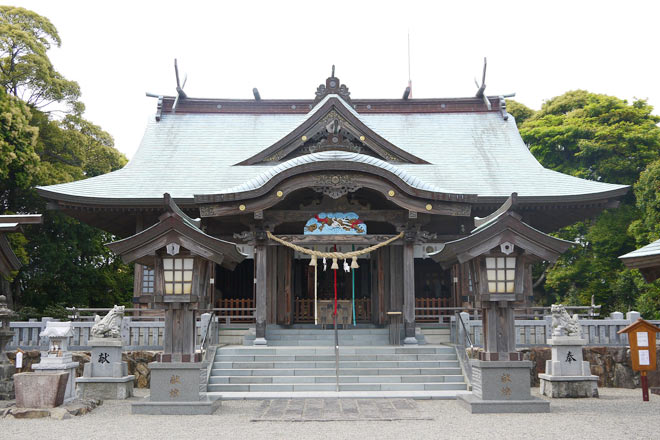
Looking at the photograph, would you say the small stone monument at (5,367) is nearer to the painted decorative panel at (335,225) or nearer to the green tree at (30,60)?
the painted decorative panel at (335,225)

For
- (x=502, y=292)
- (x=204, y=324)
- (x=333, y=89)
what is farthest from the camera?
(x=333, y=89)

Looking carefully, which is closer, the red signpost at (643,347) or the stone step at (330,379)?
the red signpost at (643,347)

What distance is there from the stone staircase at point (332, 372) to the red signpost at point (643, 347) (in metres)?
3.23

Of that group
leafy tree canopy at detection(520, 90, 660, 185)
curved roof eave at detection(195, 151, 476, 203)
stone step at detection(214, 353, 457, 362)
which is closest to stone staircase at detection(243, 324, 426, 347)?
stone step at detection(214, 353, 457, 362)

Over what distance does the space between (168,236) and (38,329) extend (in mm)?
5824

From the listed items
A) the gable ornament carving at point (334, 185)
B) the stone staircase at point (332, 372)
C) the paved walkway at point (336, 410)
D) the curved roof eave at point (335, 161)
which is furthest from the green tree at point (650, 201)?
the paved walkway at point (336, 410)

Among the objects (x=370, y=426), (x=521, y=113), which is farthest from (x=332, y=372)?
(x=521, y=113)

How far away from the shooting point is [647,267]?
992 cm

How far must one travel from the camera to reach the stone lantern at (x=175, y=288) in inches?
385

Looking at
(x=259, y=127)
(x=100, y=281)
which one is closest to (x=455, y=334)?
(x=259, y=127)

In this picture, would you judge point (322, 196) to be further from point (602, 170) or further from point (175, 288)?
point (602, 170)

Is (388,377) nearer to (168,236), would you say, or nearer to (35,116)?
(168,236)

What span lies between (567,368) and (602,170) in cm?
1793

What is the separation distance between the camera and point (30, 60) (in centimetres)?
2464
